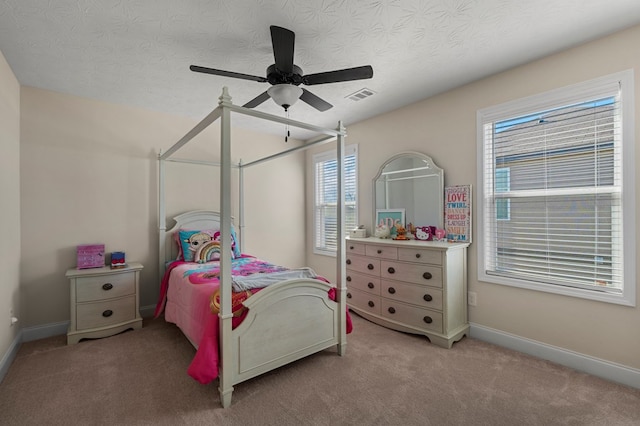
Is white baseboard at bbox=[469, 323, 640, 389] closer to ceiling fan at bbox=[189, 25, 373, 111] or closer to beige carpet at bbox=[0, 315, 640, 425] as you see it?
beige carpet at bbox=[0, 315, 640, 425]

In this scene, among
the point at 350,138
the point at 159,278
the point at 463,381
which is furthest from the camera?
the point at 350,138

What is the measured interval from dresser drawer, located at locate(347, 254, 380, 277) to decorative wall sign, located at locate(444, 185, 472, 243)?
0.80 meters

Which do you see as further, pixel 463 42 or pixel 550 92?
pixel 550 92

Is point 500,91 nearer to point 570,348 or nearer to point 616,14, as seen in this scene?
point 616,14

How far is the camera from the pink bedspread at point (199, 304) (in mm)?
1910

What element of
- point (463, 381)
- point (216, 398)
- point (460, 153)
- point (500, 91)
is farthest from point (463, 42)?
point (216, 398)

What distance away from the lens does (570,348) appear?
7.72ft

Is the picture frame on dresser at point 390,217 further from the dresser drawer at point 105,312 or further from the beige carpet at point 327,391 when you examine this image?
the dresser drawer at point 105,312

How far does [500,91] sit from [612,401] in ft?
8.14

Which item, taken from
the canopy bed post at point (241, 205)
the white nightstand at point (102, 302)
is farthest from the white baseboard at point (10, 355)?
the canopy bed post at point (241, 205)

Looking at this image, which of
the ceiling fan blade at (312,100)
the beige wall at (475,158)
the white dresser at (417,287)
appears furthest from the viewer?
the white dresser at (417,287)

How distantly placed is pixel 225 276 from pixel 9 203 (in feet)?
7.07

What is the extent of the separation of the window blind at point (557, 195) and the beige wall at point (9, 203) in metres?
4.11

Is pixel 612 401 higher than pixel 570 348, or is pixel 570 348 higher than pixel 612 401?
pixel 570 348
